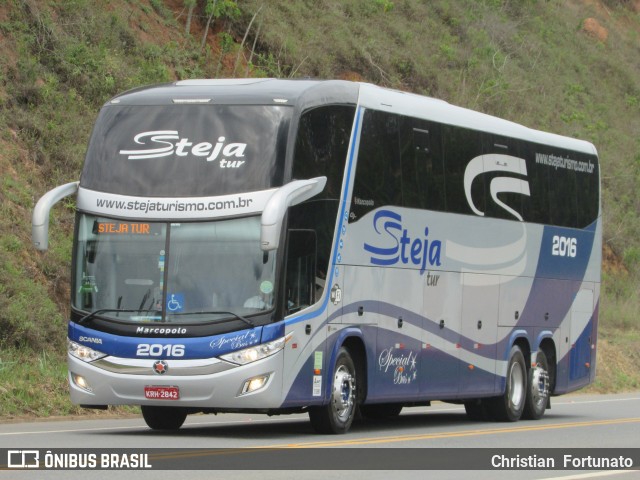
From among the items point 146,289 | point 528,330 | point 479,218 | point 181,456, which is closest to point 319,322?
point 146,289

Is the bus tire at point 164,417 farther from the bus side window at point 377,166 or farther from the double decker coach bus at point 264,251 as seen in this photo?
the bus side window at point 377,166

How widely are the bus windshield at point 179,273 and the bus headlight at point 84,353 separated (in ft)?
1.37

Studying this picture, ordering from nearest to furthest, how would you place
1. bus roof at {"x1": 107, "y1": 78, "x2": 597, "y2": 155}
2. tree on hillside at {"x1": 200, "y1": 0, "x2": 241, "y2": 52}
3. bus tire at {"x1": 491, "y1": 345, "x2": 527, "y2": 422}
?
bus roof at {"x1": 107, "y1": 78, "x2": 597, "y2": 155}
bus tire at {"x1": 491, "y1": 345, "x2": 527, "y2": 422}
tree on hillside at {"x1": 200, "y1": 0, "x2": 241, "y2": 52}

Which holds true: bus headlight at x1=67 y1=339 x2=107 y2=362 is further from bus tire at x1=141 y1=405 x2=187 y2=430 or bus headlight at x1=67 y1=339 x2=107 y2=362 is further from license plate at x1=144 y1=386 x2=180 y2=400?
bus tire at x1=141 y1=405 x2=187 y2=430

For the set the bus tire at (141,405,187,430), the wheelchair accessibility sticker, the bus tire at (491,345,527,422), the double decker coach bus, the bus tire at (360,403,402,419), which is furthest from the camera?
the bus tire at (491,345,527,422)

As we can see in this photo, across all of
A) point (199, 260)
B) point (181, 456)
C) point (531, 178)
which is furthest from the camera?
point (531, 178)

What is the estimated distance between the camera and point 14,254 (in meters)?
22.8

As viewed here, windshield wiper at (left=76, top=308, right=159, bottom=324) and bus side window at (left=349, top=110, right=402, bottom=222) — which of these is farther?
bus side window at (left=349, top=110, right=402, bottom=222)

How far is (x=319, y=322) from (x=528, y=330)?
7.01 meters

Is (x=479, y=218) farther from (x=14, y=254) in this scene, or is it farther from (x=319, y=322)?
(x=14, y=254)

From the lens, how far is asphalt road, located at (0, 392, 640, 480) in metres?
11.9

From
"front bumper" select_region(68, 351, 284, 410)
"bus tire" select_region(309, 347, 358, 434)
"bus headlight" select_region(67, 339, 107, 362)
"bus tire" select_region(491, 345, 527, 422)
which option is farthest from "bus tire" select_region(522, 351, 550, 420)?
"bus headlight" select_region(67, 339, 107, 362)

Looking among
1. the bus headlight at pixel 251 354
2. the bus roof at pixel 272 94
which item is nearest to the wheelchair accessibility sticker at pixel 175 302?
the bus headlight at pixel 251 354

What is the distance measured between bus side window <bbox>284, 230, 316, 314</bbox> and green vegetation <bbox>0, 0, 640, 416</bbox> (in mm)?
5035
